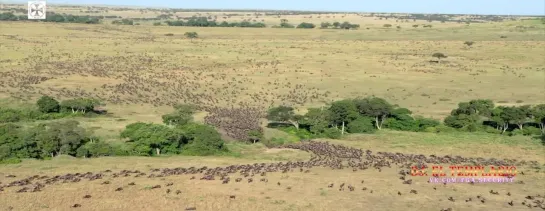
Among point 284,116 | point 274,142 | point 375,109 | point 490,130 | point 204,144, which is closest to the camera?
point 204,144

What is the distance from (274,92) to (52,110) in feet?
84.6

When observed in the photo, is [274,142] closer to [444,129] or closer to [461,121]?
[444,129]

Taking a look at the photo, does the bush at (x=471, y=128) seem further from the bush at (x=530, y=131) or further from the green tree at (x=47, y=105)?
the green tree at (x=47, y=105)

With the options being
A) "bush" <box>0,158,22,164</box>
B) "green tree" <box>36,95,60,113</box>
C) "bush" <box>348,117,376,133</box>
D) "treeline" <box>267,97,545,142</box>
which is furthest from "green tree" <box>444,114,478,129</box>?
"green tree" <box>36,95,60,113</box>

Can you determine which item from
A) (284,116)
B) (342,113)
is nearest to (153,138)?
(284,116)

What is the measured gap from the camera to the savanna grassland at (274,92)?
93.6 feet

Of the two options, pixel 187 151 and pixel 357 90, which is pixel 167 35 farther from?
pixel 187 151

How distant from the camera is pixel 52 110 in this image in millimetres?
50906

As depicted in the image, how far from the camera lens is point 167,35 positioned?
130 meters

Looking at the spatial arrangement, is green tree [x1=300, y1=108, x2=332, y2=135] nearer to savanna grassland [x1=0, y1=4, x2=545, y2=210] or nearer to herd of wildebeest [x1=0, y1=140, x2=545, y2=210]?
savanna grassland [x1=0, y1=4, x2=545, y2=210]

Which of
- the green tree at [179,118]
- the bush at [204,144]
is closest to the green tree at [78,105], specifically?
the green tree at [179,118]

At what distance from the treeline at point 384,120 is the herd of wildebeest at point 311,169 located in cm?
476

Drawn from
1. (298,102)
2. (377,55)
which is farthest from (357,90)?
(377,55)

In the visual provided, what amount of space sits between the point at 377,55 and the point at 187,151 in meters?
63.9
